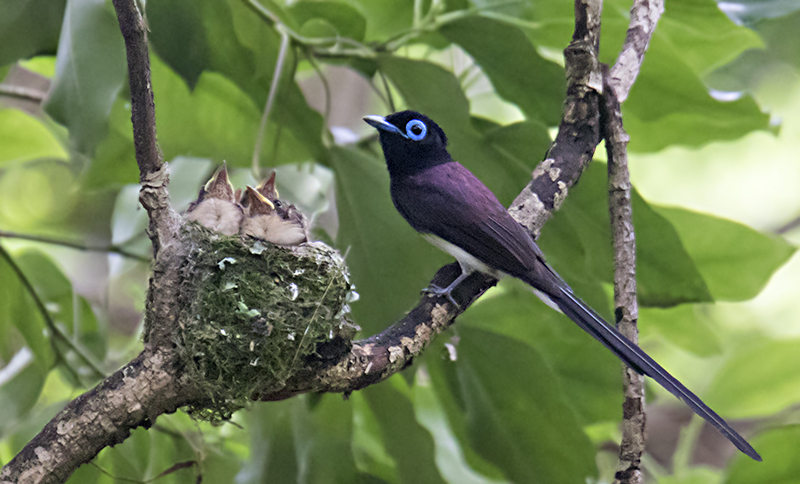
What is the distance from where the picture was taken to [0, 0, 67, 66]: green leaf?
144 centimetres

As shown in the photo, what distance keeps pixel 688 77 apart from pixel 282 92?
1124 millimetres

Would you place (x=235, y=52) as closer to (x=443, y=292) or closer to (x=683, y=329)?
(x=443, y=292)

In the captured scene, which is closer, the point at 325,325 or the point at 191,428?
the point at 325,325

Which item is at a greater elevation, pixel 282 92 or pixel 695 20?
pixel 695 20

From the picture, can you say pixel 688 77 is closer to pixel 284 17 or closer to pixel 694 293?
pixel 694 293

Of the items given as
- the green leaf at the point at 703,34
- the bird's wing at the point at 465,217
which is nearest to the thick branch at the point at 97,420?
the bird's wing at the point at 465,217

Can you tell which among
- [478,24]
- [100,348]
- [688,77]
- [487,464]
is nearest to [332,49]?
[478,24]

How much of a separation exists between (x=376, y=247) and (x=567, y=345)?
722 mm

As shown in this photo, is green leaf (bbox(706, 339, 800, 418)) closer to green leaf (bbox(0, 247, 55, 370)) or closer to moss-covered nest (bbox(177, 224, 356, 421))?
moss-covered nest (bbox(177, 224, 356, 421))

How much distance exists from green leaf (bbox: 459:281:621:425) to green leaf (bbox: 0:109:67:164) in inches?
55.8

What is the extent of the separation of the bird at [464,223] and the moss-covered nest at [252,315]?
0.88 ft

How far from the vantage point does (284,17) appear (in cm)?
171

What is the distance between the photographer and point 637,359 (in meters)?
1.24

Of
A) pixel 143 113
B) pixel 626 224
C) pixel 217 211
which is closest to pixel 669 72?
pixel 626 224
